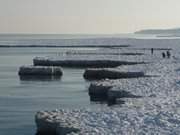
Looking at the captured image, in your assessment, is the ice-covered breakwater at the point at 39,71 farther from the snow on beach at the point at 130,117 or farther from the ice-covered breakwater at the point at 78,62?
the snow on beach at the point at 130,117

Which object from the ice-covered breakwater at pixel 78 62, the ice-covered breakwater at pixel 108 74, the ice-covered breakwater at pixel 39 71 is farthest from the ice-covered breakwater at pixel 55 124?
the ice-covered breakwater at pixel 78 62

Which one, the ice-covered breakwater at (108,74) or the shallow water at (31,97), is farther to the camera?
the ice-covered breakwater at (108,74)

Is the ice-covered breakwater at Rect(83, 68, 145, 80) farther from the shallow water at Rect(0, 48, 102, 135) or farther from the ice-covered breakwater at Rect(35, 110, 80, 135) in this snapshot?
the ice-covered breakwater at Rect(35, 110, 80, 135)

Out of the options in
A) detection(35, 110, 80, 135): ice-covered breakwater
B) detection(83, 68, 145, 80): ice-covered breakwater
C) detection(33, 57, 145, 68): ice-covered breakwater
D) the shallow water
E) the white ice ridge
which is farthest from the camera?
detection(33, 57, 145, 68): ice-covered breakwater

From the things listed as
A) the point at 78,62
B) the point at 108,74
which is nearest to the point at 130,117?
the point at 108,74

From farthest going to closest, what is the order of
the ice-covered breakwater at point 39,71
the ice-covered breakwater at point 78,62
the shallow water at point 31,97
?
the ice-covered breakwater at point 78,62, the ice-covered breakwater at point 39,71, the shallow water at point 31,97

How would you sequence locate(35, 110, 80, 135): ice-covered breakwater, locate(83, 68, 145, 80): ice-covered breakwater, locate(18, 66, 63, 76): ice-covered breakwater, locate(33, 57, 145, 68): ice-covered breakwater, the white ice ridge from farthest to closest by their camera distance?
locate(33, 57, 145, 68): ice-covered breakwater < locate(18, 66, 63, 76): ice-covered breakwater < locate(83, 68, 145, 80): ice-covered breakwater < locate(35, 110, 80, 135): ice-covered breakwater < the white ice ridge

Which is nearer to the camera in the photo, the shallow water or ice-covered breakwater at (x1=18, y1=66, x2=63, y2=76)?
the shallow water

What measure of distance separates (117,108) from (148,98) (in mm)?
2860

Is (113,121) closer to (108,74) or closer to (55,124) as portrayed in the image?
(55,124)

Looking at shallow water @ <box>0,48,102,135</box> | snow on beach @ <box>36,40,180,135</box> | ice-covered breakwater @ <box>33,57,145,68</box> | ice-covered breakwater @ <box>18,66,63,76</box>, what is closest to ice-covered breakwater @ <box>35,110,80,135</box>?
snow on beach @ <box>36,40,180,135</box>

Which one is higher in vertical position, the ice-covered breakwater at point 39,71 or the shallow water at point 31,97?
the ice-covered breakwater at point 39,71

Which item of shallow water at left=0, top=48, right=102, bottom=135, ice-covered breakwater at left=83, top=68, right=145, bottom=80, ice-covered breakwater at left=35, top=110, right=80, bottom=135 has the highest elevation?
ice-covered breakwater at left=83, top=68, right=145, bottom=80

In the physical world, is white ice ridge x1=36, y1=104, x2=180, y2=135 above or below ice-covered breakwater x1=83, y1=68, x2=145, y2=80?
below
